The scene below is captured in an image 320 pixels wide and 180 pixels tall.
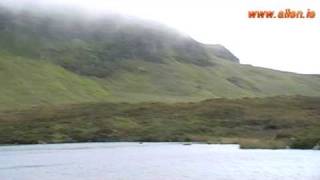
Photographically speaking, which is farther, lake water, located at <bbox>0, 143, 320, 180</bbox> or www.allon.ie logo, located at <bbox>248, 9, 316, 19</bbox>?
lake water, located at <bbox>0, 143, 320, 180</bbox>

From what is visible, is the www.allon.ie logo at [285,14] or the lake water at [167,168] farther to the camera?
the lake water at [167,168]

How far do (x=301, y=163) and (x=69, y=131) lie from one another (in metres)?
120

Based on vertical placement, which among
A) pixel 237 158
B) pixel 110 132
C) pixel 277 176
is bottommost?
pixel 110 132

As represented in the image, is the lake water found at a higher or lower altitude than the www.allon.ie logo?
lower

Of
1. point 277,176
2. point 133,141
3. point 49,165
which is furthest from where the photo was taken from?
point 133,141

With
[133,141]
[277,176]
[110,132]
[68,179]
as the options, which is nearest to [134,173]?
[68,179]

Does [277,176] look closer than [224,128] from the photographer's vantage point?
Yes

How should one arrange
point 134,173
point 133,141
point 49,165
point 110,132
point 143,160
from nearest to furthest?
point 134,173 < point 49,165 < point 143,160 < point 133,141 < point 110,132

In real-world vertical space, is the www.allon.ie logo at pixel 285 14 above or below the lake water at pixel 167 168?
above

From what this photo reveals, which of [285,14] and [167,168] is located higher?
Result: [285,14]

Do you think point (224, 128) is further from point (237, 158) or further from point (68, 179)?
point (68, 179)

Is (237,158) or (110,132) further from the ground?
(237,158)

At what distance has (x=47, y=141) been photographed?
18788 cm

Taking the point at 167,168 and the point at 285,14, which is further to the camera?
the point at 167,168
